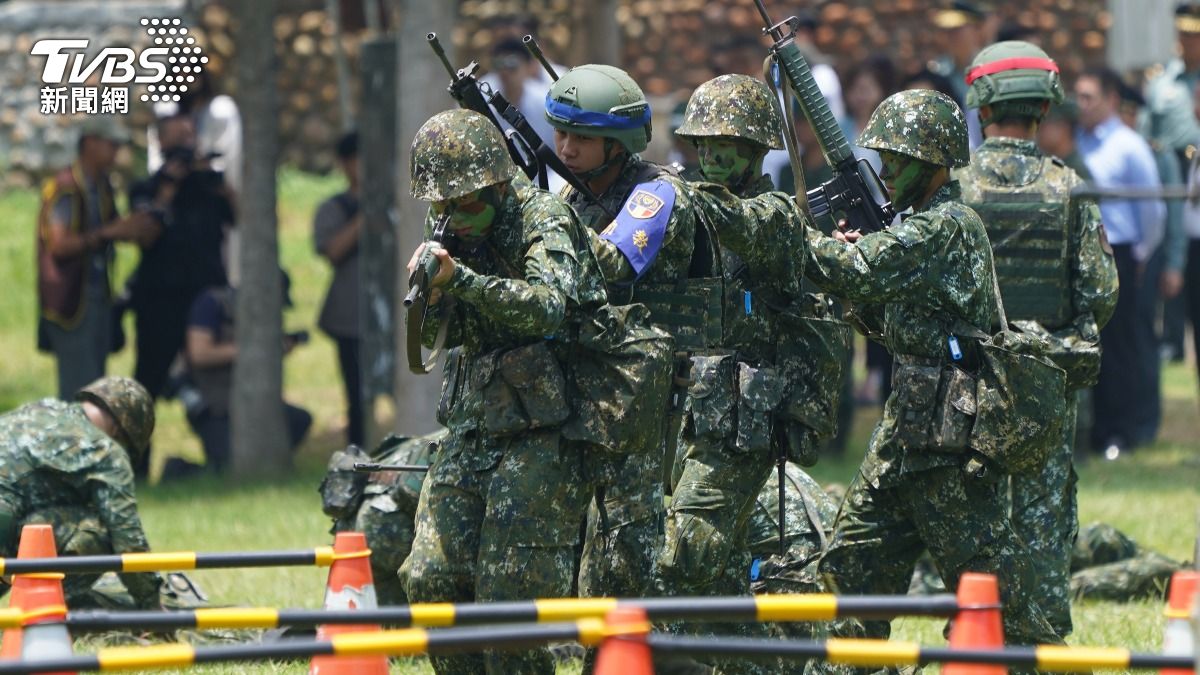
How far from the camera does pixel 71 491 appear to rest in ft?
29.3

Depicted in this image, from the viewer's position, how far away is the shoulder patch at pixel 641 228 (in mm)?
7152

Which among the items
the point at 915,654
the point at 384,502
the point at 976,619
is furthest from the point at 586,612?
the point at 384,502

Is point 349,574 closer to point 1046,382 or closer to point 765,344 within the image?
point 765,344

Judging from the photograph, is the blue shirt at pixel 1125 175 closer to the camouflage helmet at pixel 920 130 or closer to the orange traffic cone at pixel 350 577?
the camouflage helmet at pixel 920 130

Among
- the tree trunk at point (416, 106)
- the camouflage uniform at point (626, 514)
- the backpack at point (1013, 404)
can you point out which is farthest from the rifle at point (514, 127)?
the tree trunk at point (416, 106)

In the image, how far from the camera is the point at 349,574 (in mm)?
6672

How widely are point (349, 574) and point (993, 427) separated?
7.31ft

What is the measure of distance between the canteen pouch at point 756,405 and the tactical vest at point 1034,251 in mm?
1400

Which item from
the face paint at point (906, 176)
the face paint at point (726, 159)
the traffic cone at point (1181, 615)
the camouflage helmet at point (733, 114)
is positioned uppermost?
the camouflage helmet at point (733, 114)

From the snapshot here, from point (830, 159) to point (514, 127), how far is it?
3.74ft

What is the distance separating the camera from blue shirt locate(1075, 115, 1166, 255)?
45.9ft

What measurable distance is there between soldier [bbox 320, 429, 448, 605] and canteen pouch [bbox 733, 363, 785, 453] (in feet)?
4.47

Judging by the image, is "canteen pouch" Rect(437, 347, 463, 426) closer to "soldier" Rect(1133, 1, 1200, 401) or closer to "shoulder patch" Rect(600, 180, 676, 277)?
"shoulder patch" Rect(600, 180, 676, 277)

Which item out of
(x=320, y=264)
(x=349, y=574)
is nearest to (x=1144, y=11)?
(x=320, y=264)
